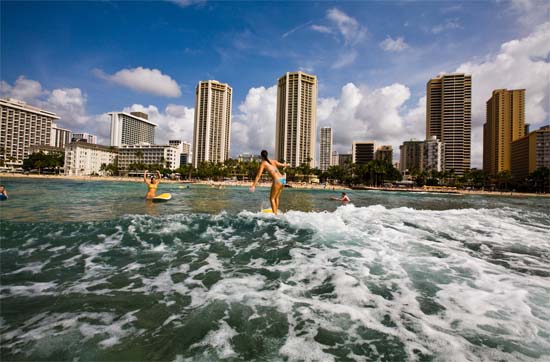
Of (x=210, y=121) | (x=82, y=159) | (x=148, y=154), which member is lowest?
(x=82, y=159)

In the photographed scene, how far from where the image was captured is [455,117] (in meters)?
149

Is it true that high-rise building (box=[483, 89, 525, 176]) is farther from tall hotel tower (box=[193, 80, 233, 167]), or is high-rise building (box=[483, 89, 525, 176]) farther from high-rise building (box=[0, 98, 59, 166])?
high-rise building (box=[0, 98, 59, 166])

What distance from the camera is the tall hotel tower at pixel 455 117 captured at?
14738cm

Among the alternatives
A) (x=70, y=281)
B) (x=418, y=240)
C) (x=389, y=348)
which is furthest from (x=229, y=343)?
(x=418, y=240)

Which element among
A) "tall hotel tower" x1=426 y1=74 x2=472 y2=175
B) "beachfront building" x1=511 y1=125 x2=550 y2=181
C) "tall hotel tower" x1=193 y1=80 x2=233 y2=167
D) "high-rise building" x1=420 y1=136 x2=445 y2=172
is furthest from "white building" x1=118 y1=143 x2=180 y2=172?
"beachfront building" x1=511 y1=125 x2=550 y2=181

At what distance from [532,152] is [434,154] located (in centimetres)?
4138

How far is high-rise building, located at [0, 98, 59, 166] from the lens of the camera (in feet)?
Result: 488

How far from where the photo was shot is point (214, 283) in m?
4.36

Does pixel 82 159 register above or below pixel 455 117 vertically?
below

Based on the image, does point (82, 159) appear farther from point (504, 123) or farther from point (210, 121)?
point (504, 123)

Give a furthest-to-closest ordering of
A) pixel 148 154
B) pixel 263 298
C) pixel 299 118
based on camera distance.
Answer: pixel 148 154 → pixel 299 118 → pixel 263 298

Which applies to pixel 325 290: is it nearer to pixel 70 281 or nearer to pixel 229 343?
pixel 229 343

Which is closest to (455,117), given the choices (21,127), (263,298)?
(263,298)

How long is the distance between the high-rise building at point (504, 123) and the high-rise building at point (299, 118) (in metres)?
111
